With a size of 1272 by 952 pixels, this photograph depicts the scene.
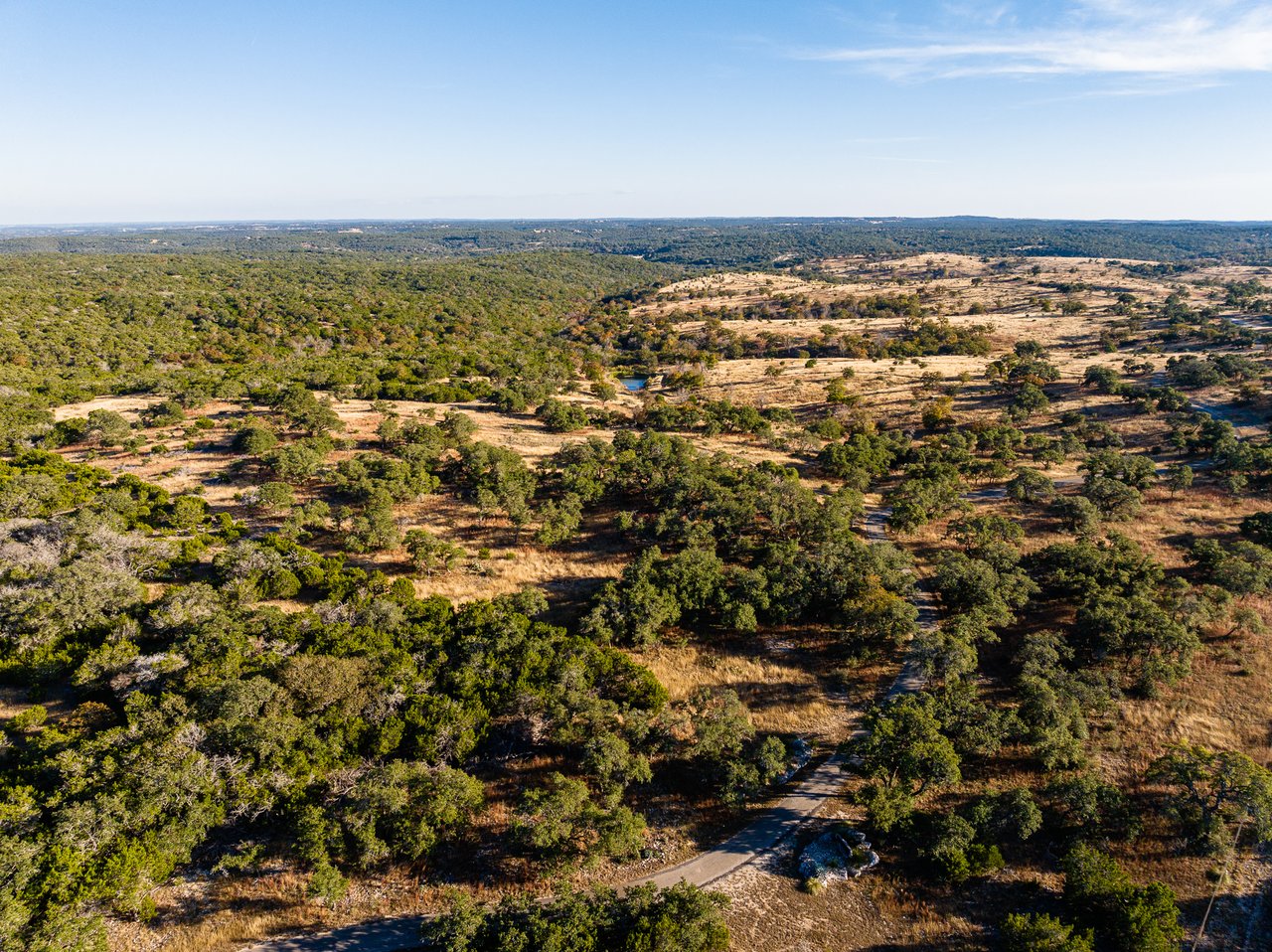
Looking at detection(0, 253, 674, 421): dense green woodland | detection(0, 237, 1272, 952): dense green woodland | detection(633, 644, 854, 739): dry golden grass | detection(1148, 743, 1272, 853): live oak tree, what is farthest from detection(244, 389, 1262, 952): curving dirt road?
Answer: detection(0, 253, 674, 421): dense green woodland

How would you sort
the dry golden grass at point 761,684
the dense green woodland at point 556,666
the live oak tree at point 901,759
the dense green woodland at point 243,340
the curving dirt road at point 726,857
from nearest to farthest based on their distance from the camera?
the curving dirt road at point 726,857
the dense green woodland at point 556,666
the live oak tree at point 901,759
the dry golden grass at point 761,684
the dense green woodland at point 243,340

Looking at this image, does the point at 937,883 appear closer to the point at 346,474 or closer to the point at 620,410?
the point at 346,474

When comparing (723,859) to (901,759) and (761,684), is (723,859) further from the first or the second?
(761,684)

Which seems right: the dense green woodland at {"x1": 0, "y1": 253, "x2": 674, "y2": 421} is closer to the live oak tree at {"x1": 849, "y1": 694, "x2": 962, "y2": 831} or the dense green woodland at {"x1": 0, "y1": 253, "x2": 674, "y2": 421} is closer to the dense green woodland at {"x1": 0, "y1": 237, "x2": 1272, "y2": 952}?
the dense green woodland at {"x1": 0, "y1": 237, "x2": 1272, "y2": 952}

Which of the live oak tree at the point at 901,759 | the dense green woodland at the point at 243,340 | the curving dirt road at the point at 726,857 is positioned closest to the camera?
the curving dirt road at the point at 726,857

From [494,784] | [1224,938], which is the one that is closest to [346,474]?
[494,784]

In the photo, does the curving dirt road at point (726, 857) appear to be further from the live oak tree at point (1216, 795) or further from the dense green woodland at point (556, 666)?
the live oak tree at point (1216, 795)

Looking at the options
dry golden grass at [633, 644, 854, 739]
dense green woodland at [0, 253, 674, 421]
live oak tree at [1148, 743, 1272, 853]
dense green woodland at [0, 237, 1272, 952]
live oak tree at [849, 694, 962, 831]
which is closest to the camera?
dense green woodland at [0, 237, 1272, 952]

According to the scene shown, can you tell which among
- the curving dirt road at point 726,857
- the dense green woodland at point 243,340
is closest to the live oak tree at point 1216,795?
the curving dirt road at point 726,857

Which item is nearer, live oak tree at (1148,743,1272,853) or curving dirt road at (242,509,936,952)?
curving dirt road at (242,509,936,952)

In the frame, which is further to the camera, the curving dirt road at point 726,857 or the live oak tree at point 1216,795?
the live oak tree at point 1216,795

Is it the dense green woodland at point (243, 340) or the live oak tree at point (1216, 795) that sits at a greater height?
the dense green woodland at point (243, 340)
